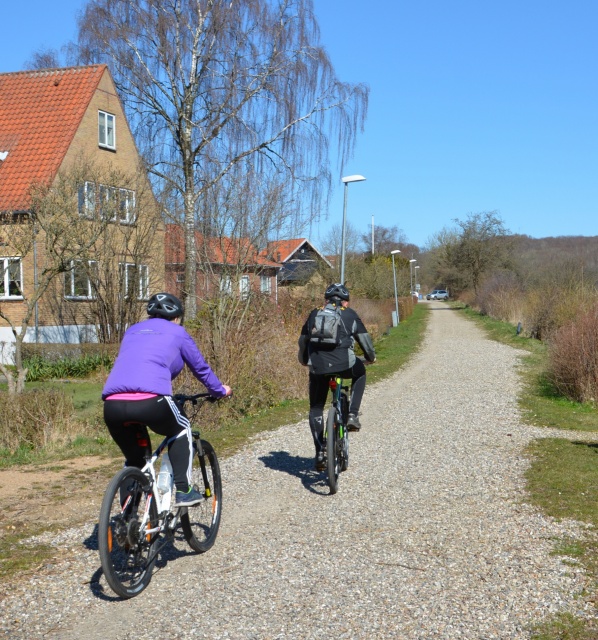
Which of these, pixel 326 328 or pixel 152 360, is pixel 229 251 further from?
pixel 152 360

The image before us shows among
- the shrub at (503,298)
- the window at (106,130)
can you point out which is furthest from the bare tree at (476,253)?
the window at (106,130)

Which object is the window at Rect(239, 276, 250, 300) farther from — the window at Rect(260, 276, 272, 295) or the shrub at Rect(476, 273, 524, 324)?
the shrub at Rect(476, 273, 524, 324)

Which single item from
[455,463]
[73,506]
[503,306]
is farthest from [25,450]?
[503,306]

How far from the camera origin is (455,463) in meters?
9.16

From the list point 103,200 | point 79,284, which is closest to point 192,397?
point 103,200

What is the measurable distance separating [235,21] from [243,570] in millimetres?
20795

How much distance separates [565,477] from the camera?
8148mm

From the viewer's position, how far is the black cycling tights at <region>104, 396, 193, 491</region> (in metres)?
4.95

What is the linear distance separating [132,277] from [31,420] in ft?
47.6

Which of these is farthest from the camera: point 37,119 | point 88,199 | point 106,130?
point 106,130

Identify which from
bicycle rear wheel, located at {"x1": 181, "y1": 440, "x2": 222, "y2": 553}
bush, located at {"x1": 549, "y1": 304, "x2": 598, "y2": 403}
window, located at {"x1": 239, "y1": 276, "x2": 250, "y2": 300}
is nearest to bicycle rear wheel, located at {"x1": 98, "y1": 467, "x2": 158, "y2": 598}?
bicycle rear wheel, located at {"x1": 181, "y1": 440, "x2": 222, "y2": 553}

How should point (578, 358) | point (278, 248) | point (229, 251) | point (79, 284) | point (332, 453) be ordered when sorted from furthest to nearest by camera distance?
point (79, 284) → point (278, 248) → point (229, 251) → point (578, 358) → point (332, 453)

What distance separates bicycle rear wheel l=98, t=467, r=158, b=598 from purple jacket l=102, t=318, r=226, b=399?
20.1 inches

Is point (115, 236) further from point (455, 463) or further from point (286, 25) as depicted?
point (455, 463)
